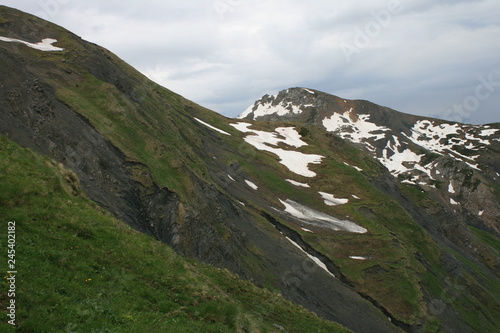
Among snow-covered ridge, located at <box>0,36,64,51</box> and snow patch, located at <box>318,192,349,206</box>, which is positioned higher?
snow-covered ridge, located at <box>0,36,64,51</box>

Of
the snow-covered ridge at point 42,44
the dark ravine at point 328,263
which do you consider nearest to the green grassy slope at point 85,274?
the dark ravine at point 328,263

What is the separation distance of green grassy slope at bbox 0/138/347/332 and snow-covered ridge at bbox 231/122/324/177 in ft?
218

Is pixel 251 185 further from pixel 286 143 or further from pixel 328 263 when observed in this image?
pixel 286 143

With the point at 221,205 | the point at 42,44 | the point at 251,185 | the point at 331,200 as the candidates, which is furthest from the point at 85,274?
the point at 331,200

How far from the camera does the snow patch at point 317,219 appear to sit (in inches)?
2527

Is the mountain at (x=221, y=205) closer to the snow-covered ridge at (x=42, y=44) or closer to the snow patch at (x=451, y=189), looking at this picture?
the snow-covered ridge at (x=42, y=44)

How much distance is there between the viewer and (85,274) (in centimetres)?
1341

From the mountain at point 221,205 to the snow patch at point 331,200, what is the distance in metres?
0.25

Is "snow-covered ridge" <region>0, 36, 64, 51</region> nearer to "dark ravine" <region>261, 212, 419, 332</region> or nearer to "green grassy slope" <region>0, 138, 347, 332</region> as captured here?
"dark ravine" <region>261, 212, 419, 332</region>

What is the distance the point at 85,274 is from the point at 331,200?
64.4 meters

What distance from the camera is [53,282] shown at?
12.0 meters

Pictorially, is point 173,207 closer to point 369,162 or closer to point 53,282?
point 53,282

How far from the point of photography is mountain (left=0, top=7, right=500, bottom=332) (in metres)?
28.6

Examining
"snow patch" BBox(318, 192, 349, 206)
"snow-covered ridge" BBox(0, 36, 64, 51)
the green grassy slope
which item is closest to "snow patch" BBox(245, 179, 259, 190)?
"snow patch" BBox(318, 192, 349, 206)
